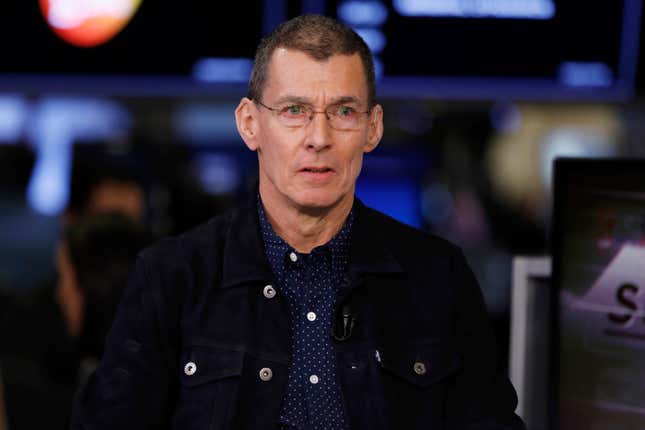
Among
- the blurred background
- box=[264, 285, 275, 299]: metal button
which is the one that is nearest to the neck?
box=[264, 285, 275, 299]: metal button

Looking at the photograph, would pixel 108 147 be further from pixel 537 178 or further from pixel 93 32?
pixel 537 178

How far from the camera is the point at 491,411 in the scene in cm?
229

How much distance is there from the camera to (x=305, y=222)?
91.9 inches

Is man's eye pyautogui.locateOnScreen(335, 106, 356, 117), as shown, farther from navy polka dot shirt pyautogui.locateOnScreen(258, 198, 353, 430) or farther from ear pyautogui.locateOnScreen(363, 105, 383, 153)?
navy polka dot shirt pyautogui.locateOnScreen(258, 198, 353, 430)

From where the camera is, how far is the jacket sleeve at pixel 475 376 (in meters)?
2.29

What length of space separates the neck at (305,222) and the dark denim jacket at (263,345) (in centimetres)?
5

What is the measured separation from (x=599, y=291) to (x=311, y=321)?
0.87 m

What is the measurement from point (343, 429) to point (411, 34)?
2.08 metres

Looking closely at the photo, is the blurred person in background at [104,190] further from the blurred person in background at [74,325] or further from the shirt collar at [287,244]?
the shirt collar at [287,244]

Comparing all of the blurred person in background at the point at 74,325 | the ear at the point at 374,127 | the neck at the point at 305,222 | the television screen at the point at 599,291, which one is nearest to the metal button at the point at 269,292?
the neck at the point at 305,222

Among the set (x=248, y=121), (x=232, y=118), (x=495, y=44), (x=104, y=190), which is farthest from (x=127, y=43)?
(x=248, y=121)

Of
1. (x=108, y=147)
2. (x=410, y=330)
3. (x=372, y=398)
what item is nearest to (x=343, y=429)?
(x=372, y=398)

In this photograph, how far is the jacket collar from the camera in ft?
7.58

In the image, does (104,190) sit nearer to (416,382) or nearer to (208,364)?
(208,364)
